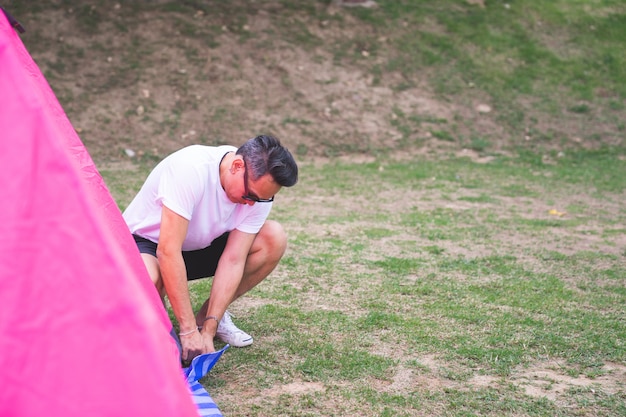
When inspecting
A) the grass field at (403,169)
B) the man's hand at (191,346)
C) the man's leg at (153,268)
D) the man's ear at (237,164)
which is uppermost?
the man's ear at (237,164)

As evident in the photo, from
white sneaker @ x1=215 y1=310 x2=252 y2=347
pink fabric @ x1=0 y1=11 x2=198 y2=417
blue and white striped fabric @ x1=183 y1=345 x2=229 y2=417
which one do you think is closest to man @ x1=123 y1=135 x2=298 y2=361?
white sneaker @ x1=215 y1=310 x2=252 y2=347

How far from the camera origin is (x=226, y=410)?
117 inches

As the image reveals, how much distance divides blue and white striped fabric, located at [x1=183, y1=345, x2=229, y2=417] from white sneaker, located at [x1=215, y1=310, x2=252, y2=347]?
1.17 feet

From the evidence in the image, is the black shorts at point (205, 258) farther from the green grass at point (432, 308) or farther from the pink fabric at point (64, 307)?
the pink fabric at point (64, 307)

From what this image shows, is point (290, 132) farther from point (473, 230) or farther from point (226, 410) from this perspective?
point (226, 410)

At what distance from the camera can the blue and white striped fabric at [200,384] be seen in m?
2.84

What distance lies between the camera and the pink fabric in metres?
1.82

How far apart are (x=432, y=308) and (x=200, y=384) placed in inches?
67.7

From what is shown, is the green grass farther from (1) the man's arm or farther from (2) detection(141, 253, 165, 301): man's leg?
(2) detection(141, 253, 165, 301): man's leg

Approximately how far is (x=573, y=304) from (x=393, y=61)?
8.62 meters

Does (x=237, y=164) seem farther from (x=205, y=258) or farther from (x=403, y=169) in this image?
(x=403, y=169)

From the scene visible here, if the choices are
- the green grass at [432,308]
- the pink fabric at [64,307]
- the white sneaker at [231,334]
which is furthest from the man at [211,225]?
the pink fabric at [64,307]

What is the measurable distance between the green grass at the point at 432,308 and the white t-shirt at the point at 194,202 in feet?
2.10

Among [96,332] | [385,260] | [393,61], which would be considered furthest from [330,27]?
[96,332]
